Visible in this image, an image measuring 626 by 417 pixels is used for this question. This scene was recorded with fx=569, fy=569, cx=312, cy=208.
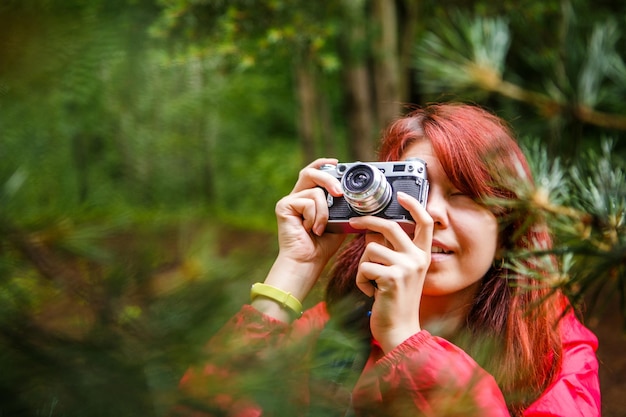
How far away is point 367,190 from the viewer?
0.78 m

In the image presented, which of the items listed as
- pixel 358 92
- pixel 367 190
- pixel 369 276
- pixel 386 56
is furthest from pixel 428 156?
pixel 358 92

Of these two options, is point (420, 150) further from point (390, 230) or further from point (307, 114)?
point (307, 114)

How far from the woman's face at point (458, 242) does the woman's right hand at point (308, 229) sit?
0.15 m

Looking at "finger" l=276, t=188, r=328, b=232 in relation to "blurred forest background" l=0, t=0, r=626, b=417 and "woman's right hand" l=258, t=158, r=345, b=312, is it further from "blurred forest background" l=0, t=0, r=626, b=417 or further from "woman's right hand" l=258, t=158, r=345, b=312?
"blurred forest background" l=0, t=0, r=626, b=417

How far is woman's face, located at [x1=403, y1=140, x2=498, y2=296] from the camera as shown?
786 mm

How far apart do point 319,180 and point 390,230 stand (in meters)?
0.19

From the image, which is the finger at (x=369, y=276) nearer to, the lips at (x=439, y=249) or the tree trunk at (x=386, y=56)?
the lips at (x=439, y=249)

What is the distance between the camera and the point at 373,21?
269cm

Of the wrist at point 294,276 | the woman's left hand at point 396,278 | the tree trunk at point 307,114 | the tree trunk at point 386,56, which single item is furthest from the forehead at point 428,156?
the tree trunk at point 307,114

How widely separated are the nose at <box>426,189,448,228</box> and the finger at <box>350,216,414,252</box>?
78 millimetres

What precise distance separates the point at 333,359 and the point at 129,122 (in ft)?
0.44

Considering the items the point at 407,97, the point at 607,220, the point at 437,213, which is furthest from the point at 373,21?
the point at 607,220

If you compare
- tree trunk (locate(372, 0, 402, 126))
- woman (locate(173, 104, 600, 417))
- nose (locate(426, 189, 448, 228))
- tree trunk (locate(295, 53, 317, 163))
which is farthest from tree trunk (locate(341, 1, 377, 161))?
nose (locate(426, 189, 448, 228))

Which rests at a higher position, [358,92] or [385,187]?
[385,187]
